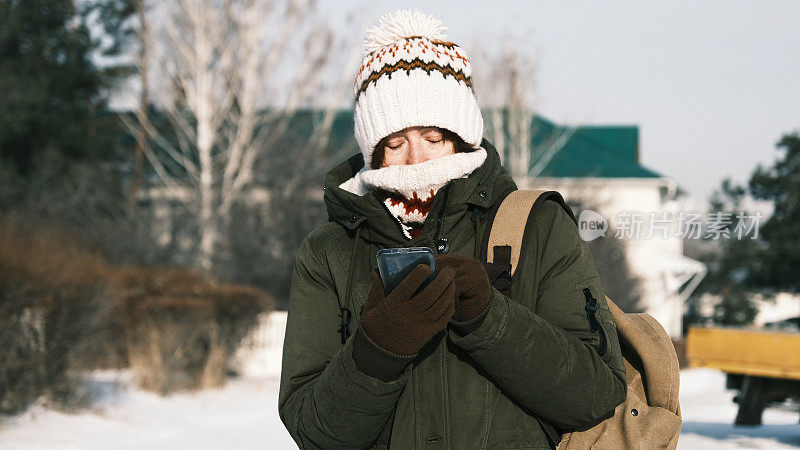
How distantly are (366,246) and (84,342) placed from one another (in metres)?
8.51

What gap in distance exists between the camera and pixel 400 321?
1723 millimetres

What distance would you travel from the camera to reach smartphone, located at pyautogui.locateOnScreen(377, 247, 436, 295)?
167 centimetres

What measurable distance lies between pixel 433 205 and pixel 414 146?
0.75ft

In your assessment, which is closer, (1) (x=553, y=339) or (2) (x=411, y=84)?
(1) (x=553, y=339)

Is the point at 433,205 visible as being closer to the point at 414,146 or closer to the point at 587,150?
the point at 414,146

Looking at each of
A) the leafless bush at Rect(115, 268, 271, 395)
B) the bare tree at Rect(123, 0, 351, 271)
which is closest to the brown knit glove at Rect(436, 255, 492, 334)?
the leafless bush at Rect(115, 268, 271, 395)

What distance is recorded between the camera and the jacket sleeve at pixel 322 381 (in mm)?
1896

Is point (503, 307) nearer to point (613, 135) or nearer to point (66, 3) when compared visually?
point (66, 3)

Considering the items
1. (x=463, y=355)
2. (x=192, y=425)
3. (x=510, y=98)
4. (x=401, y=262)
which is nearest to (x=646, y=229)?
(x=510, y=98)

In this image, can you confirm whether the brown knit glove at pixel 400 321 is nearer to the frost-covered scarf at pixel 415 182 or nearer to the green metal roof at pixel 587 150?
the frost-covered scarf at pixel 415 182

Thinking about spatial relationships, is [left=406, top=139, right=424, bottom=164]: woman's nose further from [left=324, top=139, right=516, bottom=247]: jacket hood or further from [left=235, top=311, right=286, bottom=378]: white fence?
[left=235, top=311, right=286, bottom=378]: white fence

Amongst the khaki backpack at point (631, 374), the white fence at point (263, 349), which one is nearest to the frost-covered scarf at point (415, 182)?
the khaki backpack at point (631, 374)

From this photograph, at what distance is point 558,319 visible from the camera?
200cm

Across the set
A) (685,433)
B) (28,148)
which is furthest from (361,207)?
(28,148)
